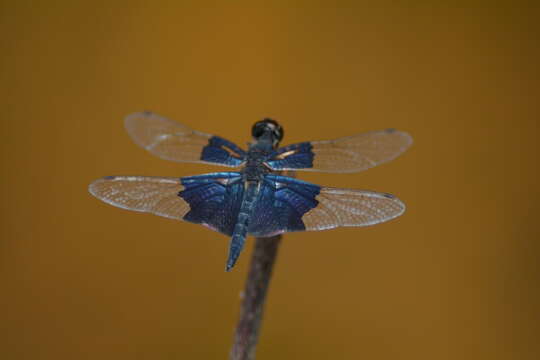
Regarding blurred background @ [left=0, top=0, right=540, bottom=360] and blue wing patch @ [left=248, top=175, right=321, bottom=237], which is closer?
blue wing patch @ [left=248, top=175, right=321, bottom=237]

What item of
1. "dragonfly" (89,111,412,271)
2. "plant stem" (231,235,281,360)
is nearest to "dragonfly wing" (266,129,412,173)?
"dragonfly" (89,111,412,271)

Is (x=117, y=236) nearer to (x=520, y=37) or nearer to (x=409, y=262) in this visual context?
(x=409, y=262)

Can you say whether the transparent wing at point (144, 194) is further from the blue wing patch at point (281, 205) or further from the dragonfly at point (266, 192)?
the blue wing patch at point (281, 205)

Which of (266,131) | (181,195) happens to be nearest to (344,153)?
(266,131)

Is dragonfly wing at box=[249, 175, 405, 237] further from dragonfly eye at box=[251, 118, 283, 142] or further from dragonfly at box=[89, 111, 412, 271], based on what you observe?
dragonfly eye at box=[251, 118, 283, 142]

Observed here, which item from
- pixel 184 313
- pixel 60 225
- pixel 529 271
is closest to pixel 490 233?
A: pixel 529 271

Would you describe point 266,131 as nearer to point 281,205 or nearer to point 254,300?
point 281,205

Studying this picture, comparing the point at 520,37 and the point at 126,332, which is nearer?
the point at 126,332
